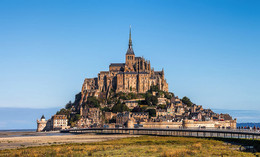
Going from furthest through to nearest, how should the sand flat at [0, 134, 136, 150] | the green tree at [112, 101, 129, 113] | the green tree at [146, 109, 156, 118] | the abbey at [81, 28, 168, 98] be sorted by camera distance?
the abbey at [81, 28, 168, 98] → the green tree at [112, 101, 129, 113] → the green tree at [146, 109, 156, 118] → the sand flat at [0, 134, 136, 150]

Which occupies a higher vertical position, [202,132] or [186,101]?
[186,101]

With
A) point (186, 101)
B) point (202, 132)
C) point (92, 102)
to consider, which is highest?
point (186, 101)

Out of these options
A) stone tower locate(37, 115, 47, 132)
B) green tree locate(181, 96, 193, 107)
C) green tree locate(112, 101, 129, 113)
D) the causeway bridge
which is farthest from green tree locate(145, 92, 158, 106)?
stone tower locate(37, 115, 47, 132)

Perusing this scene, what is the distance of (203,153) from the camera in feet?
132

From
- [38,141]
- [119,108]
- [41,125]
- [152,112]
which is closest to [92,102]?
[119,108]

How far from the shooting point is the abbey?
6073 inches

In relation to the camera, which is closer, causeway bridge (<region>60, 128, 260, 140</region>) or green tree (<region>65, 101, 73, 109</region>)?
causeway bridge (<region>60, 128, 260, 140</region>)

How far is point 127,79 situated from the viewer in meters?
155

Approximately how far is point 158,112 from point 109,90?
3101 cm

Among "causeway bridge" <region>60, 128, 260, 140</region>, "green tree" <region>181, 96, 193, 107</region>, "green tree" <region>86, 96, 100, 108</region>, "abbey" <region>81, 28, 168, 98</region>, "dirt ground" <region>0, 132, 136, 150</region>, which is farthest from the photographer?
"abbey" <region>81, 28, 168, 98</region>

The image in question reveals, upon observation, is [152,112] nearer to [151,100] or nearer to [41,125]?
[151,100]

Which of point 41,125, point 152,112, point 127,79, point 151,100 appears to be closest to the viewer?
point 152,112

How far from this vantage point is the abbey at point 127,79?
15425 cm

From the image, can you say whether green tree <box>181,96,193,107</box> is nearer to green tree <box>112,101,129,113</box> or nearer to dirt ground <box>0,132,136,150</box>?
green tree <box>112,101,129,113</box>
